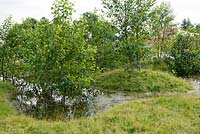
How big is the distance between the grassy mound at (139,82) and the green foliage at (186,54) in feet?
16.1

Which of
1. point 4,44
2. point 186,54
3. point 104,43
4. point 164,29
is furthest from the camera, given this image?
point 164,29

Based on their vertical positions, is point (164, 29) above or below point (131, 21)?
above

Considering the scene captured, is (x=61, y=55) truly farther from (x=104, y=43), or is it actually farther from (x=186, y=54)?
(x=186, y=54)

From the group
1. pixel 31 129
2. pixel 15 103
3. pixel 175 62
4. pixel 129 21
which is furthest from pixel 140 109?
pixel 175 62

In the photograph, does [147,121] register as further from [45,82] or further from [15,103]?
[15,103]

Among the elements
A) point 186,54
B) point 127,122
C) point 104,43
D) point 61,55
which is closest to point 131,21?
point 104,43

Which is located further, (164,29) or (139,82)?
(164,29)

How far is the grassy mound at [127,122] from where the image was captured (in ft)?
27.5

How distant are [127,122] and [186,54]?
12.6m

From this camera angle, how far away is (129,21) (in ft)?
51.9

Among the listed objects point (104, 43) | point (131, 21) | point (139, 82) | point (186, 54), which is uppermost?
point (131, 21)

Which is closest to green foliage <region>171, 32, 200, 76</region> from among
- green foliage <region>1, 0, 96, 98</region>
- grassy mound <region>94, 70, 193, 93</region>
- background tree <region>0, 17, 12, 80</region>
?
grassy mound <region>94, 70, 193, 93</region>

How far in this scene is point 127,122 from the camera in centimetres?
890

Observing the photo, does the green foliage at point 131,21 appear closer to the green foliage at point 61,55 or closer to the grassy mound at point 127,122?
the green foliage at point 61,55
